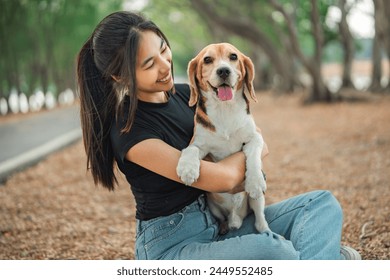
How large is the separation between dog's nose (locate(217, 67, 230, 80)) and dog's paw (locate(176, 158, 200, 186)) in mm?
470

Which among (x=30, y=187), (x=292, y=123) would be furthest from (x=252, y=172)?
(x=292, y=123)

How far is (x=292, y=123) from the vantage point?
9703 millimetres

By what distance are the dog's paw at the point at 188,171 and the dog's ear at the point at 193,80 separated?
45 cm

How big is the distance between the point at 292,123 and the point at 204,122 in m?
7.43

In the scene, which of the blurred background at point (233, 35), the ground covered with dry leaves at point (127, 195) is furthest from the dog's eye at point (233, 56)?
the blurred background at point (233, 35)

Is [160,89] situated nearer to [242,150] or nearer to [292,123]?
[242,150]

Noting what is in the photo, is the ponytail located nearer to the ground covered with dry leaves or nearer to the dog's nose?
the dog's nose

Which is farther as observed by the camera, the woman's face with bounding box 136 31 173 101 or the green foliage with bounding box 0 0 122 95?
the green foliage with bounding box 0 0 122 95

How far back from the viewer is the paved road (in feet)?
20.7

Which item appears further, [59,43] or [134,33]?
[59,43]

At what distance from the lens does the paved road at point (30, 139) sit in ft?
20.7

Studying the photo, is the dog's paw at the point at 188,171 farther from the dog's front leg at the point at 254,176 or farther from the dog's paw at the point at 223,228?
the dog's paw at the point at 223,228

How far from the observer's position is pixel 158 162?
2295 millimetres

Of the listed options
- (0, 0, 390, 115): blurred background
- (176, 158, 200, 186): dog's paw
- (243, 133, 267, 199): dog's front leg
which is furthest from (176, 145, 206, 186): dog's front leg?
(0, 0, 390, 115): blurred background
